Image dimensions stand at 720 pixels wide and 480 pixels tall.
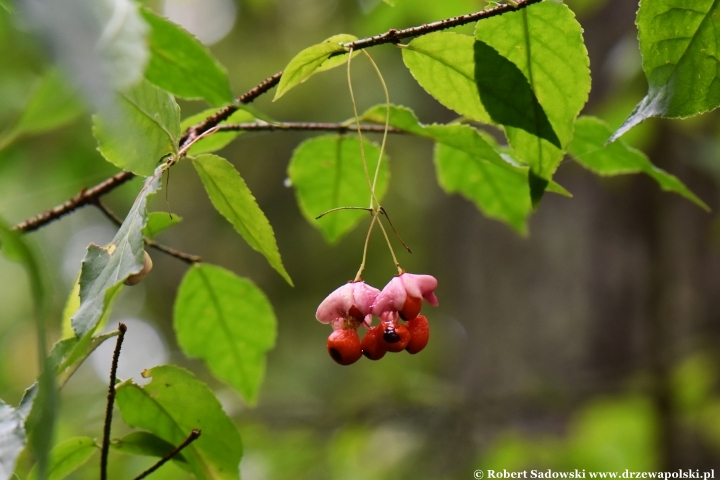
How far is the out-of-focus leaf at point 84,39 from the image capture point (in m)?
0.29

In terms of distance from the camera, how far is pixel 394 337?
0.69 meters

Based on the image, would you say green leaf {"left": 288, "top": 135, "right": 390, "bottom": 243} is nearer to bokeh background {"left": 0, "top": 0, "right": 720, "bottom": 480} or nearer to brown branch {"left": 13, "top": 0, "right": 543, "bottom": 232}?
Answer: brown branch {"left": 13, "top": 0, "right": 543, "bottom": 232}

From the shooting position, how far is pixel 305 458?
2.29 metres

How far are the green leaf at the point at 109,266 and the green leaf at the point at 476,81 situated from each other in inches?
11.6

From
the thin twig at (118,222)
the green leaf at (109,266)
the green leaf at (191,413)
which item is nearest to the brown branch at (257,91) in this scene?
the thin twig at (118,222)

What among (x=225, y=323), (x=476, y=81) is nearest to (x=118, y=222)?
(x=225, y=323)

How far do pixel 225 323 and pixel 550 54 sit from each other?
0.59 metres

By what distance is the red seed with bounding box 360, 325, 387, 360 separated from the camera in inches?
27.7

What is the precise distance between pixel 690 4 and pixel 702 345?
2131mm

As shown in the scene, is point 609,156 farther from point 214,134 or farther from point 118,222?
point 118,222

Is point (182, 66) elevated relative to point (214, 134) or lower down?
lower down

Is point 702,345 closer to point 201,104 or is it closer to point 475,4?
point 475,4

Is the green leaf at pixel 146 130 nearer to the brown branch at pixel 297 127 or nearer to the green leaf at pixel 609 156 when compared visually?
the brown branch at pixel 297 127

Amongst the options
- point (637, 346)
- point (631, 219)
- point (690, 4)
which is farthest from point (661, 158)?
point (690, 4)
